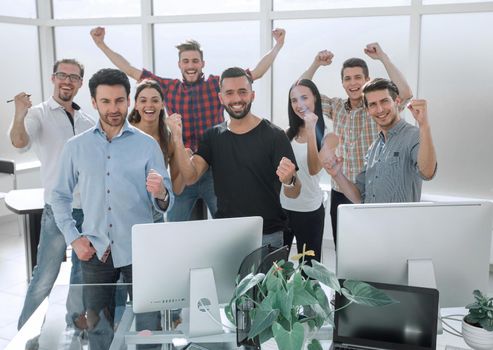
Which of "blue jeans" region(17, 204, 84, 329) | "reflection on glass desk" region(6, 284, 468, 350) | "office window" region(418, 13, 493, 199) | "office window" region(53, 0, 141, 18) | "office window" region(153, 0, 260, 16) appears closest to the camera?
"reflection on glass desk" region(6, 284, 468, 350)

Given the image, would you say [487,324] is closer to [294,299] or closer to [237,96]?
[294,299]

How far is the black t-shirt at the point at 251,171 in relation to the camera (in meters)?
2.71

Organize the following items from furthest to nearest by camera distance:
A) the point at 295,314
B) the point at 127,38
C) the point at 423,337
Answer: the point at 127,38, the point at 423,337, the point at 295,314

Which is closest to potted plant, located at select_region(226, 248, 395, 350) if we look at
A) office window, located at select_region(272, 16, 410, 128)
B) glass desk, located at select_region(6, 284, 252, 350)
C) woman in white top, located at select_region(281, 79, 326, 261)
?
glass desk, located at select_region(6, 284, 252, 350)

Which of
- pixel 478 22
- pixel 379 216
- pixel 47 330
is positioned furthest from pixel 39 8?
pixel 379 216

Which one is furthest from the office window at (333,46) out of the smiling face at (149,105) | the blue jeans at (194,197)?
the smiling face at (149,105)

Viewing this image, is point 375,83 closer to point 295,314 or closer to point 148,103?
point 148,103

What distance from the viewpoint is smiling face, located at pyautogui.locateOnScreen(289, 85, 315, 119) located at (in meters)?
3.30

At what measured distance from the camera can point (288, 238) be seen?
325 centimetres

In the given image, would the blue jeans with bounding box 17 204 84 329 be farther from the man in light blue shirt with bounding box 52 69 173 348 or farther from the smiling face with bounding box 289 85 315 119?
the smiling face with bounding box 289 85 315 119

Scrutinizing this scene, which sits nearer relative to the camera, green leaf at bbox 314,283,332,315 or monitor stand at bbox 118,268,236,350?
green leaf at bbox 314,283,332,315

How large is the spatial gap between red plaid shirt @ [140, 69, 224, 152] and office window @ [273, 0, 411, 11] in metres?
1.65

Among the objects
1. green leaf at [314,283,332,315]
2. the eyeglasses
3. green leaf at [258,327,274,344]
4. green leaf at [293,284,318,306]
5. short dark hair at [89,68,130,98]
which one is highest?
the eyeglasses

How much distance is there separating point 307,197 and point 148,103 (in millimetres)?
1072
